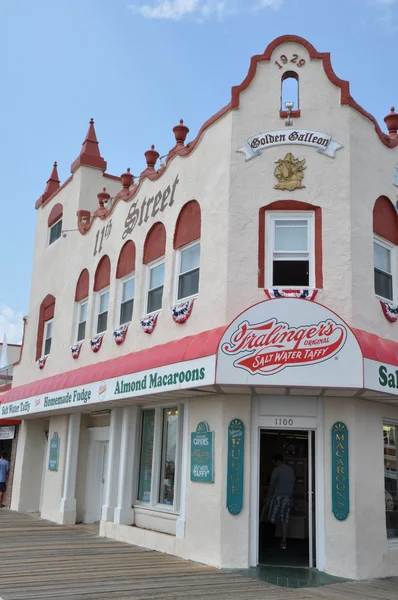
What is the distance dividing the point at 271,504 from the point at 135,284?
18.9ft

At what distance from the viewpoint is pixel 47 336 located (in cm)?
2058

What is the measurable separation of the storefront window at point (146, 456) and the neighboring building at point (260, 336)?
0.04 metres

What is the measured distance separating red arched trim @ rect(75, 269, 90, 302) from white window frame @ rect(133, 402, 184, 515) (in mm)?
4655

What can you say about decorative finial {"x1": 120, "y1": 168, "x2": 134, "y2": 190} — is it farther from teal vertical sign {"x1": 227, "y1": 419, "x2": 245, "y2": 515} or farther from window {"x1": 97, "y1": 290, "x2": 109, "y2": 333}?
teal vertical sign {"x1": 227, "y1": 419, "x2": 245, "y2": 515}

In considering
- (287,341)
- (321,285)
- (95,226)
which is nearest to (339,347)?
(287,341)

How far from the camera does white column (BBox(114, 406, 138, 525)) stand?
13664mm

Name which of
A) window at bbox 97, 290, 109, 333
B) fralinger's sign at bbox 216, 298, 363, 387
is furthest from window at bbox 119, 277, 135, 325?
fralinger's sign at bbox 216, 298, 363, 387

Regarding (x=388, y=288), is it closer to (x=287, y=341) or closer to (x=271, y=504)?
(x=287, y=341)

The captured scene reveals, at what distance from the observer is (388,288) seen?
12094 millimetres

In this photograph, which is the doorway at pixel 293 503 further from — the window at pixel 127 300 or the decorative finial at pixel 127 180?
the decorative finial at pixel 127 180

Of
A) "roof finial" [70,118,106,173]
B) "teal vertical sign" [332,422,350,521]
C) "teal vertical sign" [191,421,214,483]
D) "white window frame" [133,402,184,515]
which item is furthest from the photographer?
"roof finial" [70,118,106,173]

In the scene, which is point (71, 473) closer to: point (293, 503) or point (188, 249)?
point (293, 503)

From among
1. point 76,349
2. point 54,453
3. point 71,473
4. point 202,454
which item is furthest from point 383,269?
point 54,453

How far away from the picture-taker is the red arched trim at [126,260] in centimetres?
1512
